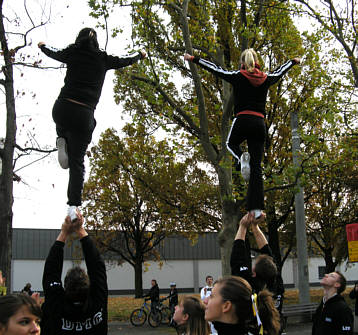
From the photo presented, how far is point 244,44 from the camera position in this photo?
11.9 meters

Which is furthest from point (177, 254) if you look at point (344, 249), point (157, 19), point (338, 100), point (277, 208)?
point (157, 19)

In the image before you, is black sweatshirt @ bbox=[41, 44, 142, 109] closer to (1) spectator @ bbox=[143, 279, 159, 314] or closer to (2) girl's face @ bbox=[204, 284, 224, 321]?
(2) girl's face @ bbox=[204, 284, 224, 321]

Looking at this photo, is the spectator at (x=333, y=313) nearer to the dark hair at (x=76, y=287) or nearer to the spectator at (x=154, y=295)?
the dark hair at (x=76, y=287)

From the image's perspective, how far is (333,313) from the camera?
6.11m

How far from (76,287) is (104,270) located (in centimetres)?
35

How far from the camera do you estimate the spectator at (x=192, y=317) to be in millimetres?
4668

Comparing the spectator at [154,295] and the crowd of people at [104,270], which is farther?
the spectator at [154,295]

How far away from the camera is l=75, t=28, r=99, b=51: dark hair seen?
5.13 m

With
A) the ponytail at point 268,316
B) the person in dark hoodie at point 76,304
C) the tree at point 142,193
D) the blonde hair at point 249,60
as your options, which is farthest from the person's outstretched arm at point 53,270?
the tree at point 142,193

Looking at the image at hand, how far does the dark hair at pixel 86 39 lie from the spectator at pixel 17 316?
3.04 metres

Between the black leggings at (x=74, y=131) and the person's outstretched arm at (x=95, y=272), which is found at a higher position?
the black leggings at (x=74, y=131)

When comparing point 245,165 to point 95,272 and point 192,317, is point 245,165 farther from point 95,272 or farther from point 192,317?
point 95,272

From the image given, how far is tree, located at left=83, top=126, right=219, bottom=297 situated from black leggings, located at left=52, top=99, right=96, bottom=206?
355 inches

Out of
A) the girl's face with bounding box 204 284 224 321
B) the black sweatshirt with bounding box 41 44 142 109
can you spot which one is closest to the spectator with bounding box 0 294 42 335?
the girl's face with bounding box 204 284 224 321
